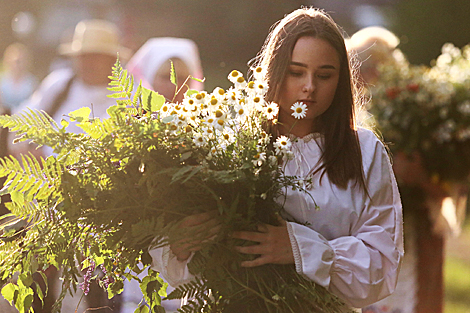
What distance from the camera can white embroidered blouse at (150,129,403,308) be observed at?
3.68 ft

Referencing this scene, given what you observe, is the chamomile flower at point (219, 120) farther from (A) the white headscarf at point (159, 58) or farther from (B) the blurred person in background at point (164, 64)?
(A) the white headscarf at point (159, 58)

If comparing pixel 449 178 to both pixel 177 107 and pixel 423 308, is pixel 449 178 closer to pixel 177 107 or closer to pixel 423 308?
pixel 423 308

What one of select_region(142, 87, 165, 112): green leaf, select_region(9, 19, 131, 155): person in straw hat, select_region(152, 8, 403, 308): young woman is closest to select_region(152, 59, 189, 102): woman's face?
select_region(9, 19, 131, 155): person in straw hat

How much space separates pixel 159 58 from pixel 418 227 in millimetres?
1733

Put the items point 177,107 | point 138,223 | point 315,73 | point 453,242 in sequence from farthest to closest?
point 453,242
point 315,73
point 177,107
point 138,223

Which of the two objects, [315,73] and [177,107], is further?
[315,73]

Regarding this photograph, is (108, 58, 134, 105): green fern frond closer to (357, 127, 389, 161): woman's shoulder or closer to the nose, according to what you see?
the nose

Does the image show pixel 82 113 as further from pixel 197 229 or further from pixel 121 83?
pixel 197 229

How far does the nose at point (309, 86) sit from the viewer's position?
1.25 metres

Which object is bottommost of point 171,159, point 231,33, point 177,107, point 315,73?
point 171,159

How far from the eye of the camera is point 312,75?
4.16 feet

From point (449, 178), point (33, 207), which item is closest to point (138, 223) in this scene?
point (33, 207)

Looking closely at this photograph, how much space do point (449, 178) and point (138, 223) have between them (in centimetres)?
209

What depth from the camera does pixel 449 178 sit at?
8.57 feet
